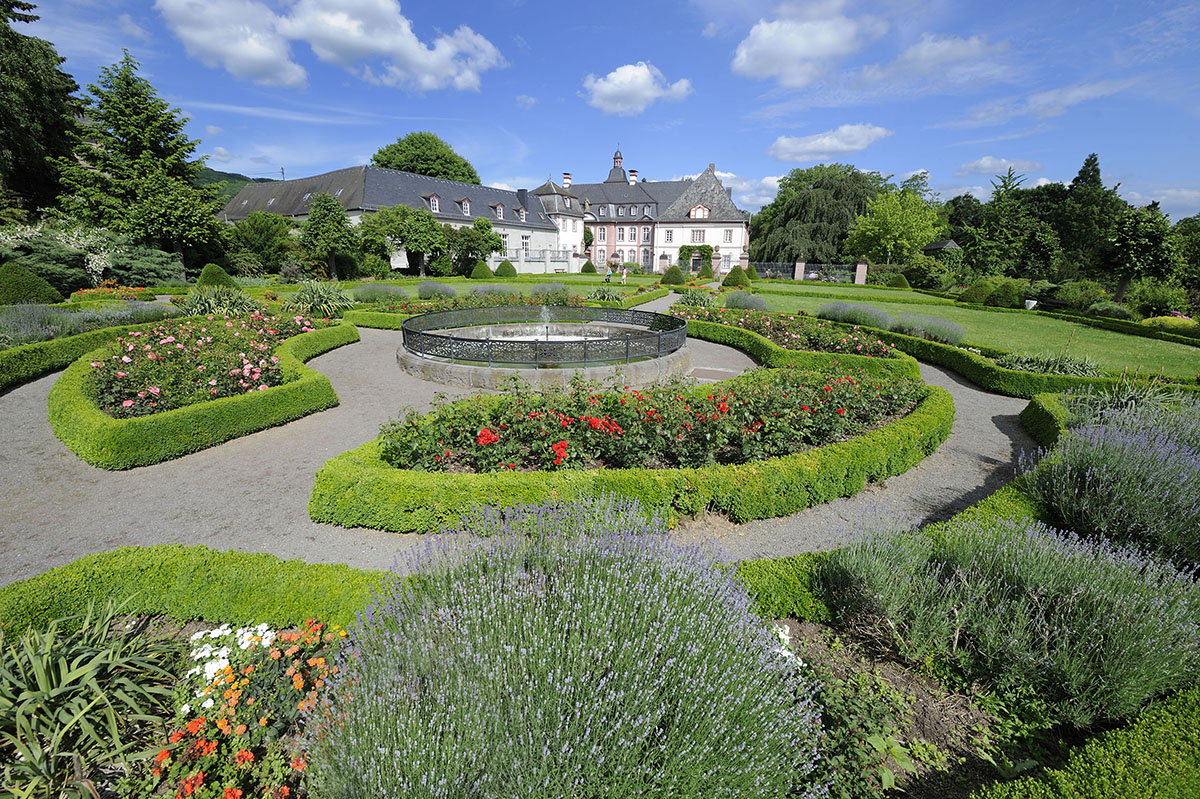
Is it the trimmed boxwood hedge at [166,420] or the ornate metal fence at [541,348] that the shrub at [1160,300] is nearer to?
the ornate metal fence at [541,348]

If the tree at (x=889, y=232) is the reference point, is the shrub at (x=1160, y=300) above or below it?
below

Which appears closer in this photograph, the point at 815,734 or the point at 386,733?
the point at 386,733

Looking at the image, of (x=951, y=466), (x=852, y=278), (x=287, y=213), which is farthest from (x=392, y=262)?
(x=951, y=466)

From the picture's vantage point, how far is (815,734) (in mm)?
2807

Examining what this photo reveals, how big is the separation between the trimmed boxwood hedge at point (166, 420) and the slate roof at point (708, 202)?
50837 millimetres

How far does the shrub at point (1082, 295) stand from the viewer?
24375mm

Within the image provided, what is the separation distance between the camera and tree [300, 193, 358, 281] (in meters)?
30.7

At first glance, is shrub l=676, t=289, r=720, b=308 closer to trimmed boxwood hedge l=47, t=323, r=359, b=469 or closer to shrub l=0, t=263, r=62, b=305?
trimmed boxwood hedge l=47, t=323, r=359, b=469

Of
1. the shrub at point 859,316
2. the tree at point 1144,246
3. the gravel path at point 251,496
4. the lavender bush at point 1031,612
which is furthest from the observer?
the tree at point 1144,246

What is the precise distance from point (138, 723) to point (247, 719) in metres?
0.91

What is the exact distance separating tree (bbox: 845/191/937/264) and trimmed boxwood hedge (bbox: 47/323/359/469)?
46.6 m

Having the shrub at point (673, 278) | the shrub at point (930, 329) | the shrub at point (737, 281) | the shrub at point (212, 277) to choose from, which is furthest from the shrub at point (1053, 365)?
the shrub at point (212, 277)

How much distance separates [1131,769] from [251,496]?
8037 mm

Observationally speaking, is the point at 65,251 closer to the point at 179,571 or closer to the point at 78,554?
the point at 78,554
